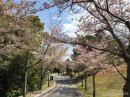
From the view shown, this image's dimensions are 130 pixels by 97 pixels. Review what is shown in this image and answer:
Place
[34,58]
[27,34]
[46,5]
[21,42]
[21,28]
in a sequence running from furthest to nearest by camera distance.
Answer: [34,58] → [21,42] → [27,34] → [21,28] → [46,5]

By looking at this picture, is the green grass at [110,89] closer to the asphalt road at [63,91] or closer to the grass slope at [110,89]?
the grass slope at [110,89]

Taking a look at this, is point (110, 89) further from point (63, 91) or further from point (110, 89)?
point (63, 91)

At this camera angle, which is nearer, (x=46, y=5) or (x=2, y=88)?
(x=46, y=5)

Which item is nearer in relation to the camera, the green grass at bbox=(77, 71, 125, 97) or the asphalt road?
the green grass at bbox=(77, 71, 125, 97)

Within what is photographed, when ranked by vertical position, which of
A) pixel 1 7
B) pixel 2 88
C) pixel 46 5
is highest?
pixel 1 7

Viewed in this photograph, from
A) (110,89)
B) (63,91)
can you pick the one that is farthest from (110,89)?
(63,91)

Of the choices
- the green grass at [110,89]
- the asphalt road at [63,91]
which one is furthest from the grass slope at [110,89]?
the asphalt road at [63,91]

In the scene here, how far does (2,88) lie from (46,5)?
35237 millimetres

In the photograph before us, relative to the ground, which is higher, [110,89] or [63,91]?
[110,89]

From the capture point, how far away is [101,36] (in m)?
16.3

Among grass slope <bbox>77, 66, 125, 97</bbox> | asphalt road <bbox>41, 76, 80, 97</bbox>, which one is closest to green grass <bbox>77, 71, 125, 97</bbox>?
grass slope <bbox>77, 66, 125, 97</bbox>

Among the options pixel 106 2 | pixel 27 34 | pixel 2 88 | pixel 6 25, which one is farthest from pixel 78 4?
pixel 2 88

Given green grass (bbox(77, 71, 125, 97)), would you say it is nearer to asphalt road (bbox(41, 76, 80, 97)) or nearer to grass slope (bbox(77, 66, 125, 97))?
grass slope (bbox(77, 66, 125, 97))

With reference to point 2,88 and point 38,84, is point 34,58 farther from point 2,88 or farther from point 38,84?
point 38,84
